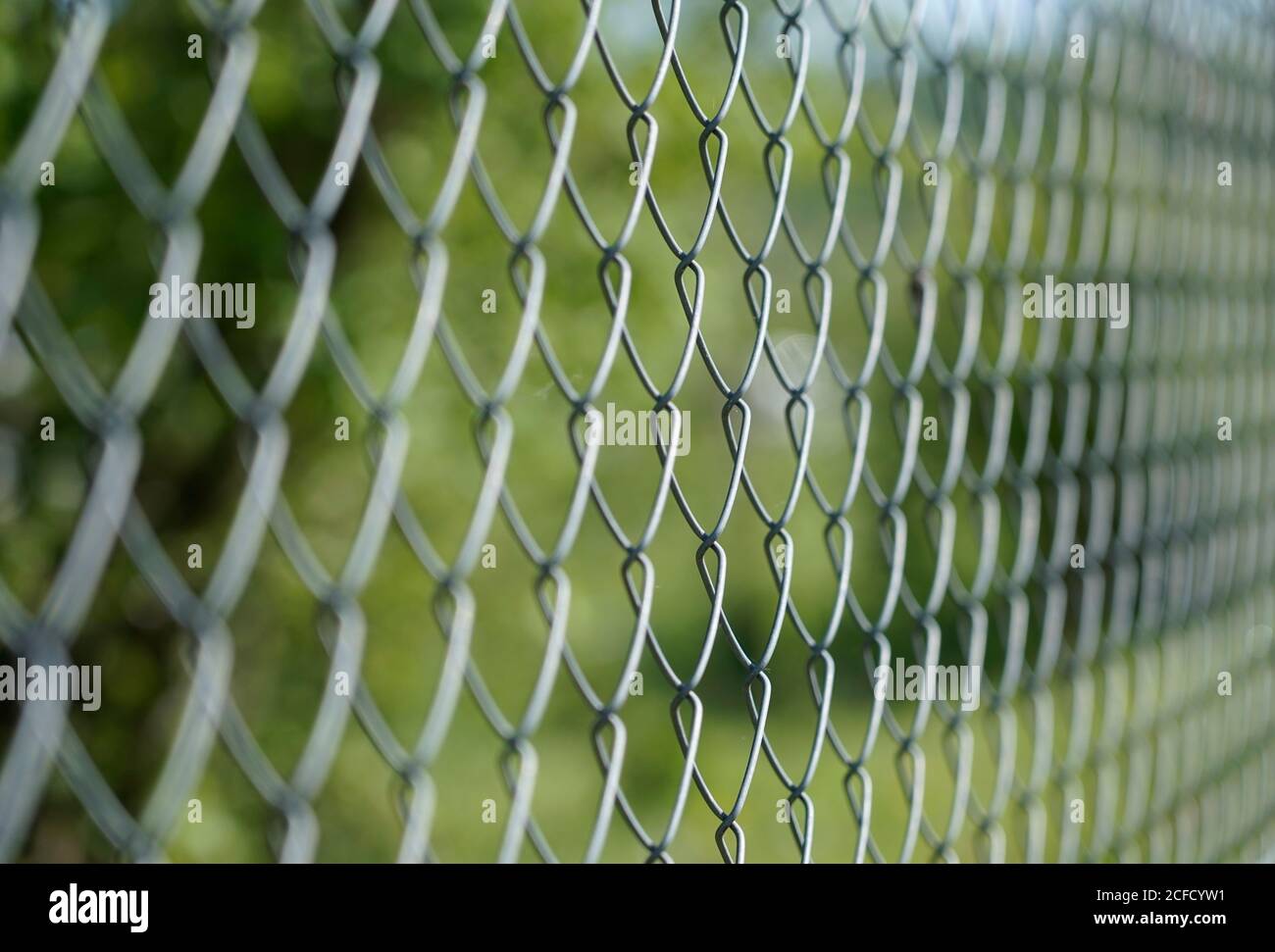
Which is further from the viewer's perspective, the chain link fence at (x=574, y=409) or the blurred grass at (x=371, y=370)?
the blurred grass at (x=371, y=370)

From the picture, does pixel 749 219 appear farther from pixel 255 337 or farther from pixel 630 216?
pixel 630 216

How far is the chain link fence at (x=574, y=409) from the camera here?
75 cm

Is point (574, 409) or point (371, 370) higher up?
point (371, 370)

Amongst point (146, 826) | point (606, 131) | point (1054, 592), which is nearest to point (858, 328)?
point (606, 131)

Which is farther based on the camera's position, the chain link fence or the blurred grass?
the blurred grass

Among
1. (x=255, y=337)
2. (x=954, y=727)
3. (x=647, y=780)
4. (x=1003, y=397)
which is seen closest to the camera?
(x=954, y=727)

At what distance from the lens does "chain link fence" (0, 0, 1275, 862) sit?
29.6 inches

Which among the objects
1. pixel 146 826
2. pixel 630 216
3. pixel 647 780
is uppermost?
pixel 630 216

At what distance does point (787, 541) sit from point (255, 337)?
175cm

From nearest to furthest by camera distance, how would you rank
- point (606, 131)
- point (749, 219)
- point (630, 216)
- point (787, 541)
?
point (630, 216)
point (787, 541)
point (606, 131)
point (749, 219)

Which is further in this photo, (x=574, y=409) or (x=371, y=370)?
(x=371, y=370)

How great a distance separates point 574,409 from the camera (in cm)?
97

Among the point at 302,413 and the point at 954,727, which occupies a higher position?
the point at 302,413

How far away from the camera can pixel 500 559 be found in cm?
331
